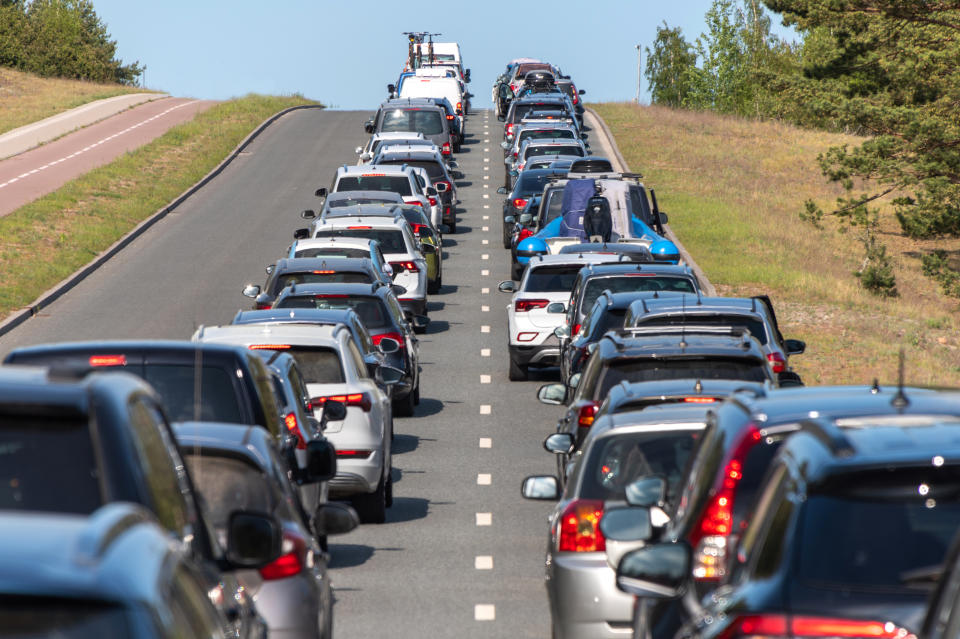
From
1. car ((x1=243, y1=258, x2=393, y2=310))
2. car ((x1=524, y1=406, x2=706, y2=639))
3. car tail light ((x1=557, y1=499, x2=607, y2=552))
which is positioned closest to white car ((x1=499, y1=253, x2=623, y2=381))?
car ((x1=243, y1=258, x2=393, y2=310))

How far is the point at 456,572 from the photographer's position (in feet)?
42.5

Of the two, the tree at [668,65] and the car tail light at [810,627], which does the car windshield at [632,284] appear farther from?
the tree at [668,65]

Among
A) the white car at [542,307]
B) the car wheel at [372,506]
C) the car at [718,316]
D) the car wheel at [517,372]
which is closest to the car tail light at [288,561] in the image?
the car wheel at [372,506]

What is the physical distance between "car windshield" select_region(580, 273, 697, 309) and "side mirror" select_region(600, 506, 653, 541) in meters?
12.7

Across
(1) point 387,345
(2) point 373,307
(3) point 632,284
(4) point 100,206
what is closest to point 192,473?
→ (1) point 387,345

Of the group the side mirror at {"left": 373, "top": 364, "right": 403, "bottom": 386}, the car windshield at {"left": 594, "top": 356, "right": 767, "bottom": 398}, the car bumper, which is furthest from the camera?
the side mirror at {"left": 373, "top": 364, "right": 403, "bottom": 386}

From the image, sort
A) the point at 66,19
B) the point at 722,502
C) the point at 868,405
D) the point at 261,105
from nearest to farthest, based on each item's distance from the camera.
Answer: the point at 868,405
the point at 722,502
the point at 261,105
the point at 66,19

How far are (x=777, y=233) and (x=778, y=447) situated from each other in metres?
42.0

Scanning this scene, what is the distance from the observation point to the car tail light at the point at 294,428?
11.1 metres

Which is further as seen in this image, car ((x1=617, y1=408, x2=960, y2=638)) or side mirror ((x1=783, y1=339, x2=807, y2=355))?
side mirror ((x1=783, y1=339, x2=807, y2=355))

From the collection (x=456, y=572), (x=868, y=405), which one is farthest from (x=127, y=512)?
(x=456, y=572)

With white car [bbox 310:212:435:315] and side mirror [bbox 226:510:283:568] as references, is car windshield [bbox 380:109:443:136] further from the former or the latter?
side mirror [bbox 226:510:283:568]

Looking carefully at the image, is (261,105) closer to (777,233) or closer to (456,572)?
(777,233)

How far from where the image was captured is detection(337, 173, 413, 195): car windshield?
34.5 metres
